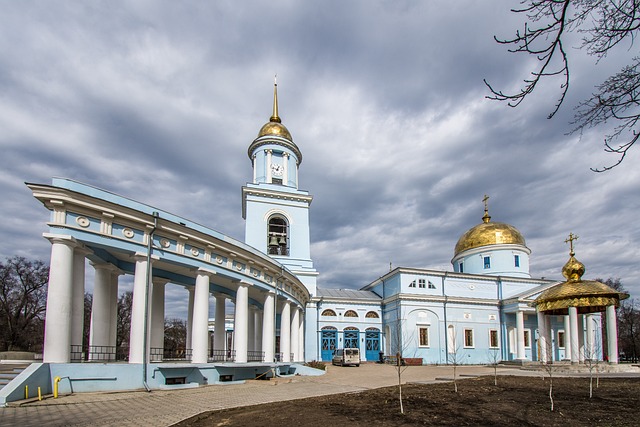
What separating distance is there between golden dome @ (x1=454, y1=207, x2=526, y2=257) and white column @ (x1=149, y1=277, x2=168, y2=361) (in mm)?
34375

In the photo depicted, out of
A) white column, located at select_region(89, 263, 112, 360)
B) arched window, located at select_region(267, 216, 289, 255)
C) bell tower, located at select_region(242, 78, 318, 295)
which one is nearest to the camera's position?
white column, located at select_region(89, 263, 112, 360)

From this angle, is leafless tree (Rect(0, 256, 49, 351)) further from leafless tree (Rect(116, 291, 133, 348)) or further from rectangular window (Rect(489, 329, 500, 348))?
rectangular window (Rect(489, 329, 500, 348))

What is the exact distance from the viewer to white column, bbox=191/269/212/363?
1562 centimetres

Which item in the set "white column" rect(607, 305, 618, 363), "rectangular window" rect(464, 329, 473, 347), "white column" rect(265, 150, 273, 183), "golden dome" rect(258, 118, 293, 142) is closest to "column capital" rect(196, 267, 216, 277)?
"white column" rect(265, 150, 273, 183)

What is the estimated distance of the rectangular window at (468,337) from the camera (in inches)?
1479

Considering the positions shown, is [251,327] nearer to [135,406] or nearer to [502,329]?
[135,406]

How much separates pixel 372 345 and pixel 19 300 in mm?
31304

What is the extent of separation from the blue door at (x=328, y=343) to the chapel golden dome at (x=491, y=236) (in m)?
17.5

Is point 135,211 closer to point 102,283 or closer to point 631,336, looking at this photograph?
point 102,283

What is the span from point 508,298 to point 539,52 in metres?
38.9

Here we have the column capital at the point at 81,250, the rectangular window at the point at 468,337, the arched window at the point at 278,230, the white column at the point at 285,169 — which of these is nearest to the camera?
the column capital at the point at 81,250

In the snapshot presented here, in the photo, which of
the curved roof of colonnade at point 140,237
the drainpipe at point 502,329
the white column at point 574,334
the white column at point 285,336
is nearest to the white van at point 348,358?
the white column at point 285,336

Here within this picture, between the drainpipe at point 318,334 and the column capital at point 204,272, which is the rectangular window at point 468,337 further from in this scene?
the column capital at point 204,272

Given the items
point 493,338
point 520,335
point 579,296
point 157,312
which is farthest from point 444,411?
point 493,338
